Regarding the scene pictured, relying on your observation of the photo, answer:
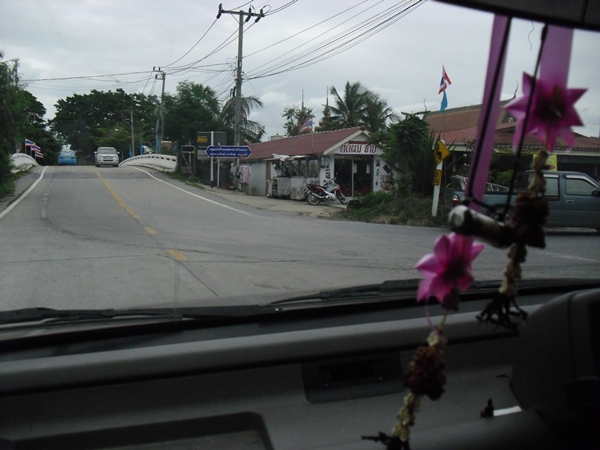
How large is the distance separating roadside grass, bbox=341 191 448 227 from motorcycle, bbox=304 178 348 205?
422 centimetres

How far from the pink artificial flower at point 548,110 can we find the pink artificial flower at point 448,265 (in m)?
0.23

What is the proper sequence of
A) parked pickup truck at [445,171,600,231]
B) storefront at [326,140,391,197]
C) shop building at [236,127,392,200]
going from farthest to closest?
storefront at [326,140,391,197] < shop building at [236,127,392,200] < parked pickup truck at [445,171,600,231]

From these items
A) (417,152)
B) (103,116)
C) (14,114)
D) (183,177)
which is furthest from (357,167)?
(417,152)

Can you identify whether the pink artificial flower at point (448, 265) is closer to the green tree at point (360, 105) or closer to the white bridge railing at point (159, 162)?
the green tree at point (360, 105)

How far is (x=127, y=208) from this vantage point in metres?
10.8

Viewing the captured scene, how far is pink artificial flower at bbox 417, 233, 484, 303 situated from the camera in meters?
1.12

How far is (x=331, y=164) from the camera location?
25.9 m

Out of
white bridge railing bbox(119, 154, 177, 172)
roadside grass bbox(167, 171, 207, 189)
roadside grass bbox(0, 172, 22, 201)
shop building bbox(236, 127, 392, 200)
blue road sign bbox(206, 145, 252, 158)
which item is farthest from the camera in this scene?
white bridge railing bbox(119, 154, 177, 172)

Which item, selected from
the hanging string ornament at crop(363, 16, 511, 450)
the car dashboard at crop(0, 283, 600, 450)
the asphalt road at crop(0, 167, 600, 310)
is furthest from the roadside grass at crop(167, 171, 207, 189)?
the hanging string ornament at crop(363, 16, 511, 450)

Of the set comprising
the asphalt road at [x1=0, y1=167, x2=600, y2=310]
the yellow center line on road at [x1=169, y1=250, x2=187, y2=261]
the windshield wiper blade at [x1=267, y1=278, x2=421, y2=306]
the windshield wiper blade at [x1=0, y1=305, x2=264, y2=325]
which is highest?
the windshield wiper blade at [x1=267, y1=278, x2=421, y2=306]

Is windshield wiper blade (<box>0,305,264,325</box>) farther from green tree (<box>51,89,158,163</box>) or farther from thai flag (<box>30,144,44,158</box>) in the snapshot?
thai flag (<box>30,144,44,158</box>)

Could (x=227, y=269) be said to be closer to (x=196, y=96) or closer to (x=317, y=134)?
(x=317, y=134)

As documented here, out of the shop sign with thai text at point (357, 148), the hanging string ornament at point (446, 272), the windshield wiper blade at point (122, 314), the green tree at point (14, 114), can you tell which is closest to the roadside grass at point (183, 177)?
the shop sign with thai text at point (357, 148)

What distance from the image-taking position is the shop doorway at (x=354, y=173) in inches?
1030
